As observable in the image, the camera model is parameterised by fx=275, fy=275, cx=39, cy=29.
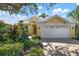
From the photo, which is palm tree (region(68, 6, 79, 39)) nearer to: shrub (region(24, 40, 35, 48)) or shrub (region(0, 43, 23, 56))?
shrub (region(24, 40, 35, 48))

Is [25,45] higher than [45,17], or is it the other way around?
[45,17]

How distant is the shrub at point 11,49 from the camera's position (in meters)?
6.86

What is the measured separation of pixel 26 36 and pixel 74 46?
1.22 metres

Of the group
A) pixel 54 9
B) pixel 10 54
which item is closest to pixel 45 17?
pixel 54 9

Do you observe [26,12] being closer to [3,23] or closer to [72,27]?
[3,23]

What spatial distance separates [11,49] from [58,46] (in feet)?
3.86

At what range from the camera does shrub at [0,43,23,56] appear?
6.86m

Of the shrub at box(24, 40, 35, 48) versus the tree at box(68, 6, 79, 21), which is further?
the shrub at box(24, 40, 35, 48)

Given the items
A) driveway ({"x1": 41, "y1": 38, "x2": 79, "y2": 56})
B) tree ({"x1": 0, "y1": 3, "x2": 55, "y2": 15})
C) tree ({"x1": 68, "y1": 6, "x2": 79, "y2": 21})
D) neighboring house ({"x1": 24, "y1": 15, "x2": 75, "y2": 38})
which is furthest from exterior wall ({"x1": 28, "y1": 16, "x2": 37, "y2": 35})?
tree ({"x1": 68, "y1": 6, "x2": 79, "y2": 21})

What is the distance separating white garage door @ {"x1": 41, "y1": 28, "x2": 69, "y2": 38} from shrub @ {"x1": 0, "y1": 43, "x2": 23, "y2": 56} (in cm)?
65

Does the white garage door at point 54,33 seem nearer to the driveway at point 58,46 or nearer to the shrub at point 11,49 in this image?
the driveway at point 58,46

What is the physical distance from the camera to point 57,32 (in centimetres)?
692

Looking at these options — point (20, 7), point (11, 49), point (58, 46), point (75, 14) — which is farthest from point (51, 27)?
point (11, 49)

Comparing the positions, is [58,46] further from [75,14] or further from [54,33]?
[75,14]
